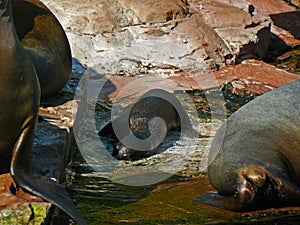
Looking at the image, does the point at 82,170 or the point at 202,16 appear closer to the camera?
the point at 82,170

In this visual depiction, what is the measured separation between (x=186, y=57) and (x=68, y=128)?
4.26m

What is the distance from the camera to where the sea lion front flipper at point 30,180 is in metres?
4.08

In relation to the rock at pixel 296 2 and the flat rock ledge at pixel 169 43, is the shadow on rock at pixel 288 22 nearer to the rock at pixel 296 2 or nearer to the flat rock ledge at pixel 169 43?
the rock at pixel 296 2

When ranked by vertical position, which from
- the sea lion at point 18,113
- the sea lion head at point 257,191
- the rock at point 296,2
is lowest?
the rock at point 296,2

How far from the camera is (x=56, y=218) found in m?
4.70

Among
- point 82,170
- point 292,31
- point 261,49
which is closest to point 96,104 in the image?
point 82,170

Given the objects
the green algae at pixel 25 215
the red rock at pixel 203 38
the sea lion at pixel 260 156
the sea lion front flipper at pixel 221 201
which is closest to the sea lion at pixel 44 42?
the sea lion at pixel 260 156

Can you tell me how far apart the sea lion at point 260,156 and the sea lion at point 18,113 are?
1.43 meters

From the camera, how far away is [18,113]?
168 inches

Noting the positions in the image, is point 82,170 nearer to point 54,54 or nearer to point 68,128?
point 68,128

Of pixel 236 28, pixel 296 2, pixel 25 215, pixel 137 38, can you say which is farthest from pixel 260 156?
pixel 296 2

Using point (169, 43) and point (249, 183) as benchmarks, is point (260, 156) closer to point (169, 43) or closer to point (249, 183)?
point (249, 183)

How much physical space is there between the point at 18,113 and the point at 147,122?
3.03 meters

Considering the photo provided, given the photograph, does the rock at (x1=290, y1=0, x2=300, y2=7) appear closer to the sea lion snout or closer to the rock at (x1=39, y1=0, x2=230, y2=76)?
the rock at (x1=39, y1=0, x2=230, y2=76)
